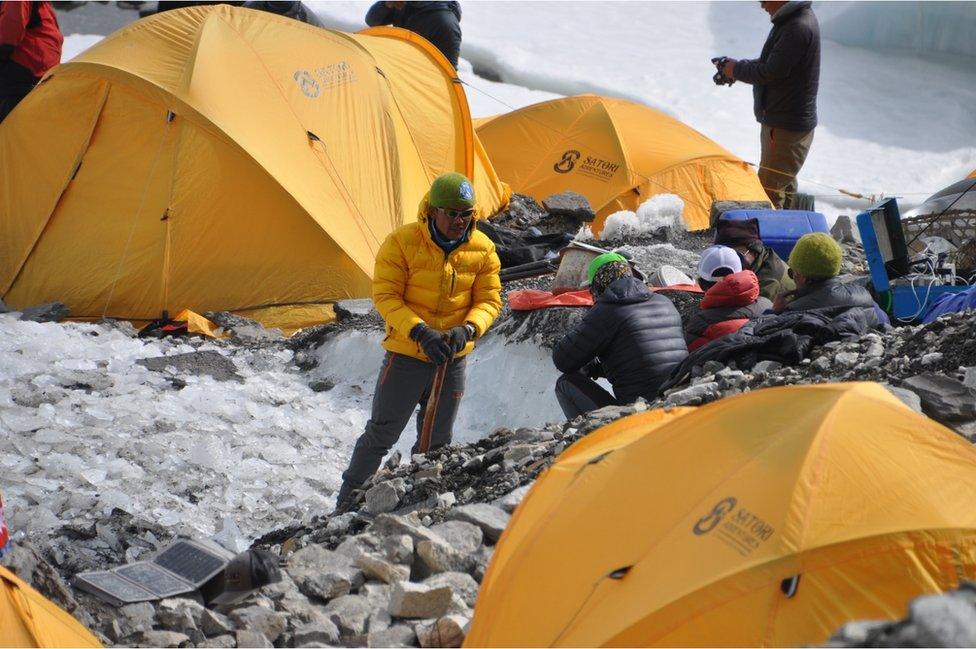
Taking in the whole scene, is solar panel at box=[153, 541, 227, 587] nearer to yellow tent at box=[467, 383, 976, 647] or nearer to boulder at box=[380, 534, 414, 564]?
boulder at box=[380, 534, 414, 564]

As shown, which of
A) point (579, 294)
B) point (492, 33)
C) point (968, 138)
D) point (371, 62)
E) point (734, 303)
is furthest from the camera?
point (492, 33)

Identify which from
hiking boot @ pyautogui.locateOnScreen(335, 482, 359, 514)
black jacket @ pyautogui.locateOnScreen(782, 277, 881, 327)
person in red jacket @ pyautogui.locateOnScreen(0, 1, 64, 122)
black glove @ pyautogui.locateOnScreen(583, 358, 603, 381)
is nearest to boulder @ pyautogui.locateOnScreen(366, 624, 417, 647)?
hiking boot @ pyautogui.locateOnScreen(335, 482, 359, 514)

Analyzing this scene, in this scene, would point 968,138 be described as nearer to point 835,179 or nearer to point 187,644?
point 835,179

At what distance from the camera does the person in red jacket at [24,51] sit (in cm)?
996

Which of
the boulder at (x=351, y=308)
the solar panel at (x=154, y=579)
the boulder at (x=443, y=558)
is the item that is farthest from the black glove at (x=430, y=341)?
the boulder at (x=351, y=308)

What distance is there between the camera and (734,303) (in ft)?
22.7

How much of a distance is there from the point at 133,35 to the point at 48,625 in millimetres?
6440

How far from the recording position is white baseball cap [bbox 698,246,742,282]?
7.43 meters

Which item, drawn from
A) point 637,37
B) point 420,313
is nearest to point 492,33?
point 637,37

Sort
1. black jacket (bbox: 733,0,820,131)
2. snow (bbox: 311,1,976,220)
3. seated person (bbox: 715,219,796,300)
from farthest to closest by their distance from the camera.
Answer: snow (bbox: 311,1,976,220)
black jacket (bbox: 733,0,820,131)
seated person (bbox: 715,219,796,300)

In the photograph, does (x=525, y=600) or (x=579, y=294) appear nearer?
(x=525, y=600)

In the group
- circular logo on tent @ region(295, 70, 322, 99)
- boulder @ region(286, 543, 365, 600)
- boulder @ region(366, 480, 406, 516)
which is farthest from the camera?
circular logo on tent @ region(295, 70, 322, 99)

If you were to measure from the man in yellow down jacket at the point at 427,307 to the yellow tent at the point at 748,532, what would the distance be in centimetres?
194

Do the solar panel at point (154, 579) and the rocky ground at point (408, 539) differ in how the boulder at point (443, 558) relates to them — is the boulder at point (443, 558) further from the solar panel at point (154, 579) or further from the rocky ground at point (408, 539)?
the solar panel at point (154, 579)
